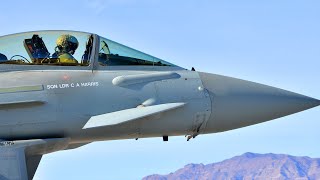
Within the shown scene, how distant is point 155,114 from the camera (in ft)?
51.8

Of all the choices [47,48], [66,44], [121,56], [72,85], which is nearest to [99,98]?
[72,85]

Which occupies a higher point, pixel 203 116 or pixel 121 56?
pixel 121 56

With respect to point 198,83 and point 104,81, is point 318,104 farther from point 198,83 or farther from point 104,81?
point 104,81

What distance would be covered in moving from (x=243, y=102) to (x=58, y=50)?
4480 millimetres

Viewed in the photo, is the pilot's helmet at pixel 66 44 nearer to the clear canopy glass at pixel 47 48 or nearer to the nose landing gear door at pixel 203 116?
the clear canopy glass at pixel 47 48

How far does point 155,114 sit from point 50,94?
2363 mm

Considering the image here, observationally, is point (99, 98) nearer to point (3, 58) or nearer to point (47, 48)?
point (47, 48)

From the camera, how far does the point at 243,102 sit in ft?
54.2

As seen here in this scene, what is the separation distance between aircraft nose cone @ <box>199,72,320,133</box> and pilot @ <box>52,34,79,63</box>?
3045 mm

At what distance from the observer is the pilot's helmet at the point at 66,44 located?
16484 mm

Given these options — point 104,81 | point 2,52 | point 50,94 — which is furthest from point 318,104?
point 2,52

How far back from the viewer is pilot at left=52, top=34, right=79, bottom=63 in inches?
645

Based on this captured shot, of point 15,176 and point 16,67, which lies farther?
point 16,67

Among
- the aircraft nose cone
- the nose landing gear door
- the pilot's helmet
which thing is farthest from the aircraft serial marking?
the aircraft nose cone
